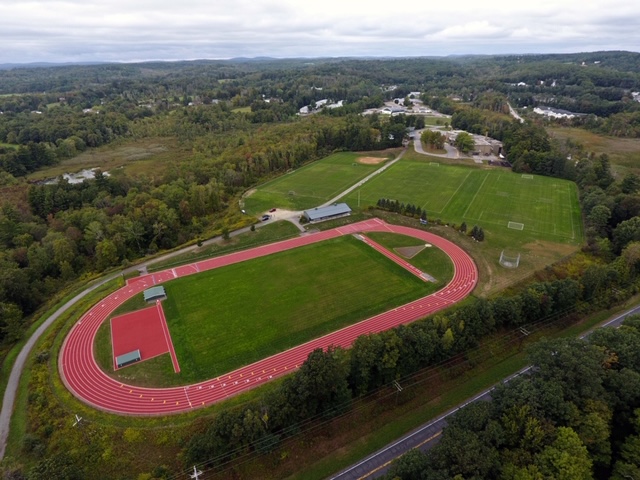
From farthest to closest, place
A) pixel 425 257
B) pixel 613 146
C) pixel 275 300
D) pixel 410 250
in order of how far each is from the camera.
A: pixel 613 146 → pixel 410 250 → pixel 425 257 → pixel 275 300

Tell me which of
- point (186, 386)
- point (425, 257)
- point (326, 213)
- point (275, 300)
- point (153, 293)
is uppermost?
point (326, 213)

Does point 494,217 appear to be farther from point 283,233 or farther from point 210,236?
point 210,236

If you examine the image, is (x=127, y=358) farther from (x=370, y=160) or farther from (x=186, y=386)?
(x=370, y=160)

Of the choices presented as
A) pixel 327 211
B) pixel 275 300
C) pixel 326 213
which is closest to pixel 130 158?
pixel 327 211

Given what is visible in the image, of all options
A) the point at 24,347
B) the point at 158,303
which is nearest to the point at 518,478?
the point at 158,303

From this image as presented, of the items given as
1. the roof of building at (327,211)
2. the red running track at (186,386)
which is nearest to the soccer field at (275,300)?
the red running track at (186,386)

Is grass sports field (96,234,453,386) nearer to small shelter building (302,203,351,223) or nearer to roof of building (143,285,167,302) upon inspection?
roof of building (143,285,167,302)

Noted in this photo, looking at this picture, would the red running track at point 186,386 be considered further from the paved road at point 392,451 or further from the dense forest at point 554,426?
the dense forest at point 554,426
